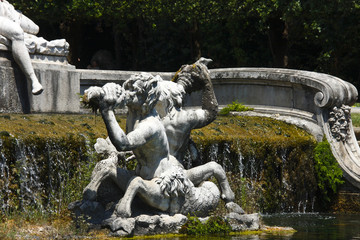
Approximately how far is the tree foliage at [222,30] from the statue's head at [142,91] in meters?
14.2

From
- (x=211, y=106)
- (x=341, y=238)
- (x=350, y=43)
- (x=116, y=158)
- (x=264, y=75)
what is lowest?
(x=341, y=238)

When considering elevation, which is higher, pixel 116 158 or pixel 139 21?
pixel 139 21

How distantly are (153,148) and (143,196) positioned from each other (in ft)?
1.79

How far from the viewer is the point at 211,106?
10.6 m

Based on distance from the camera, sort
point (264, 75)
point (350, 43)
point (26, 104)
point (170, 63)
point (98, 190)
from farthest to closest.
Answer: point (170, 63) < point (350, 43) < point (264, 75) < point (26, 104) < point (98, 190)

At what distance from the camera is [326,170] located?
14.2 metres

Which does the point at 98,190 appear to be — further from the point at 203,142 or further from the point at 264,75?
the point at 264,75

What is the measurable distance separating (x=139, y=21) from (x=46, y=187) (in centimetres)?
1930

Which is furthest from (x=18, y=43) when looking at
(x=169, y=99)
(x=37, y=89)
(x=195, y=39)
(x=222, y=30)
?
(x=222, y=30)

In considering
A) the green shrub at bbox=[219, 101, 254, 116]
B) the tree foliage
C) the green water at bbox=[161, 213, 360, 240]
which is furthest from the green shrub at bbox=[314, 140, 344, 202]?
the tree foliage

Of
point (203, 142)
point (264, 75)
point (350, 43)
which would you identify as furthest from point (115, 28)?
point (203, 142)

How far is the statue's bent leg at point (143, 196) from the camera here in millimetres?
9375

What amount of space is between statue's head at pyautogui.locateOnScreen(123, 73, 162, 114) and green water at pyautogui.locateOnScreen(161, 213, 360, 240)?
5.11 feet

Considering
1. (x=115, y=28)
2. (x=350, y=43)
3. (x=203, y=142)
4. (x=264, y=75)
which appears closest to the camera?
(x=203, y=142)
